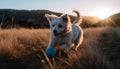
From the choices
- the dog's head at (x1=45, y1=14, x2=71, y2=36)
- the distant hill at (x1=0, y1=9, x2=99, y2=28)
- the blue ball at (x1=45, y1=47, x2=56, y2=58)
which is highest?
the dog's head at (x1=45, y1=14, x2=71, y2=36)

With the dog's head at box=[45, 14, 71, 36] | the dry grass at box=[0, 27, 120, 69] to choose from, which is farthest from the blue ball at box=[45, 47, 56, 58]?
the dog's head at box=[45, 14, 71, 36]

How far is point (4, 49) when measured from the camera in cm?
722

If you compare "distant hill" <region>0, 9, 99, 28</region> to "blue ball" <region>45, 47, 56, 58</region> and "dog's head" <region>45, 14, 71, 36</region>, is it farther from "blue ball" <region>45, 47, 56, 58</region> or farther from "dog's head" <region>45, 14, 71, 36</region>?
"blue ball" <region>45, 47, 56, 58</region>

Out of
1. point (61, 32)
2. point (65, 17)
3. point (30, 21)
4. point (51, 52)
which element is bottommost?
point (30, 21)

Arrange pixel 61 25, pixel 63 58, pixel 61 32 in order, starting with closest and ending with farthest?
pixel 63 58 → pixel 61 25 → pixel 61 32

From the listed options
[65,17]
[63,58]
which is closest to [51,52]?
[63,58]

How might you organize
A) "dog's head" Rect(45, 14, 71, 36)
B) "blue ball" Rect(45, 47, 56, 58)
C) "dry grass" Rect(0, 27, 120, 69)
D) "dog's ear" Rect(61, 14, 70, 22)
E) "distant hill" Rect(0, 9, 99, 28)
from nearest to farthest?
"dry grass" Rect(0, 27, 120, 69) < "blue ball" Rect(45, 47, 56, 58) < "dog's head" Rect(45, 14, 71, 36) < "dog's ear" Rect(61, 14, 70, 22) < "distant hill" Rect(0, 9, 99, 28)

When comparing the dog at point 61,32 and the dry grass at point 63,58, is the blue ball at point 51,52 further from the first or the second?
the dog at point 61,32

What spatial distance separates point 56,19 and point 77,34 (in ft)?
4.17

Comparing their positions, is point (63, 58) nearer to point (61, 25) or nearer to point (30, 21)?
point (61, 25)

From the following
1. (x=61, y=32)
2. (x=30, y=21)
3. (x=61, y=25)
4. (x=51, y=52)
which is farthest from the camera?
(x=30, y=21)

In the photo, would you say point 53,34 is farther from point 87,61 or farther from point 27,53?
point 87,61

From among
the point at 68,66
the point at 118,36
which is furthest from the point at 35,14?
the point at 68,66

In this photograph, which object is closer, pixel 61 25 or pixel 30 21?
pixel 61 25
